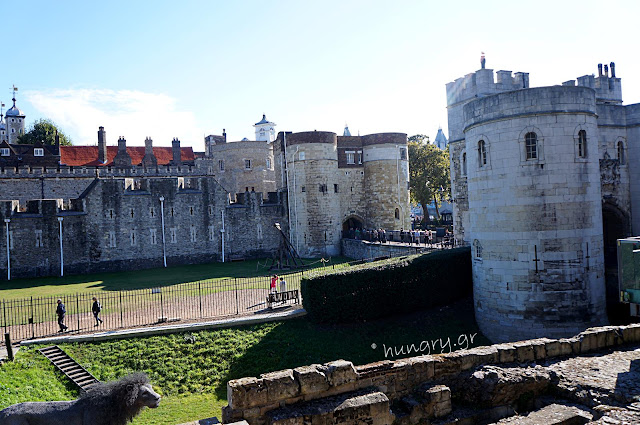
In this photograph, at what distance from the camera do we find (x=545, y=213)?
16781mm

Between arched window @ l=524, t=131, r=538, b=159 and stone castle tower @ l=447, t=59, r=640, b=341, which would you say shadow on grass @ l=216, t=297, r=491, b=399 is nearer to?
stone castle tower @ l=447, t=59, r=640, b=341

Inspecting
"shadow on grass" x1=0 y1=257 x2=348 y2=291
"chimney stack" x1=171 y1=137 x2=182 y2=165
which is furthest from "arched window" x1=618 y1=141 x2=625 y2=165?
"chimney stack" x1=171 y1=137 x2=182 y2=165

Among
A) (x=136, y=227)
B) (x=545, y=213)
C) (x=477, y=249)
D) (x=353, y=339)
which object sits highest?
(x=136, y=227)

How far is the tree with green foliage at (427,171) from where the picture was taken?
4953 cm

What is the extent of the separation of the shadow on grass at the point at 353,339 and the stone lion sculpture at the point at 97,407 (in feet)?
20.9

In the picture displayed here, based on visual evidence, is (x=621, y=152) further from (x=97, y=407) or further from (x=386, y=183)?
(x=97, y=407)

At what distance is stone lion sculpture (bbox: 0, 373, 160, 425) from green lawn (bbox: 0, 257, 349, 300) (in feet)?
59.6

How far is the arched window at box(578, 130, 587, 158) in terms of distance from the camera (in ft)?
56.7

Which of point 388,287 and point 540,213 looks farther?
point 388,287

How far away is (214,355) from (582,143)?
50.4ft

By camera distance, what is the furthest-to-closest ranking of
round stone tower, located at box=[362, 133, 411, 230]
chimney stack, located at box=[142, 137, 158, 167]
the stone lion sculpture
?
chimney stack, located at box=[142, 137, 158, 167], round stone tower, located at box=[362, 133, 411, 230], the stone lion sculpture

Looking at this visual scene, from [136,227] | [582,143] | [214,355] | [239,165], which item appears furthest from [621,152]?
[239,165]

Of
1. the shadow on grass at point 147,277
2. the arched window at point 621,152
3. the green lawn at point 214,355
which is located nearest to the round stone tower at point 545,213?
the green lawn at point 214,355

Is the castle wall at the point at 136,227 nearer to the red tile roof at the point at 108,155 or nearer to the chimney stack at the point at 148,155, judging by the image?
the chimney stack at the point at 148,155
